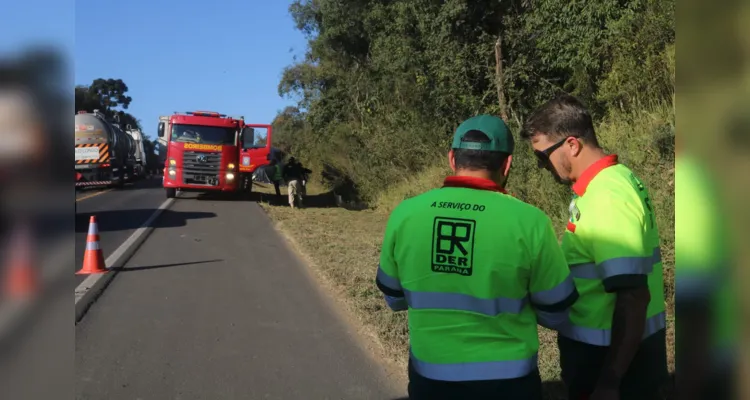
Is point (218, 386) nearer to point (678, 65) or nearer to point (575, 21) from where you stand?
point (678, 65)

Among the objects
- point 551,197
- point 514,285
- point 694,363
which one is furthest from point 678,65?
point 551,197

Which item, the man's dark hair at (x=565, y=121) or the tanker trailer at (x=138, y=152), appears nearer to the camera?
the man's dark hair at (x=565, y=121)

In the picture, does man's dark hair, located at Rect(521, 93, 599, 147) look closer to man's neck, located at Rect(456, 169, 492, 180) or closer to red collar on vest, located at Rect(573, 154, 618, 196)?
red collar on vest, located at Rect(573, 154, 618, 196)

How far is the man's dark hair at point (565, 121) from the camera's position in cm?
231

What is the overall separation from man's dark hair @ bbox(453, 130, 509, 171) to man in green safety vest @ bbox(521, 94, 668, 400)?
0.37 meters

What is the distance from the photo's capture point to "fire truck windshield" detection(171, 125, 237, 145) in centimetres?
2117

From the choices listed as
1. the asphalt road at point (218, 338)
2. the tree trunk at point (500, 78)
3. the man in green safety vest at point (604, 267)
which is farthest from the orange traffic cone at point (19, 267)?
the tree trunk at point (500, 78)

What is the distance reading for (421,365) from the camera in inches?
84.6

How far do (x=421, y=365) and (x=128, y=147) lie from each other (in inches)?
1279

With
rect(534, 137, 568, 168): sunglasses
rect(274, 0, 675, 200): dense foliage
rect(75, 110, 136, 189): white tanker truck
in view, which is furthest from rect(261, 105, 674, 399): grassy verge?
rect(75, 110, 136, 189): white tanker truck

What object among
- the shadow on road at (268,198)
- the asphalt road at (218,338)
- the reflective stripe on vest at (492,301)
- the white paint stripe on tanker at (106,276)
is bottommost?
the asphalt road at (218,338)

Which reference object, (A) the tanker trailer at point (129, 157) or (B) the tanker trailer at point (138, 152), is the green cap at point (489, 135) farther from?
(B) the tanker trailer at point (138, 152)

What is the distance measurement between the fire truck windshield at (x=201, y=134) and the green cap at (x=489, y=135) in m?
20.1

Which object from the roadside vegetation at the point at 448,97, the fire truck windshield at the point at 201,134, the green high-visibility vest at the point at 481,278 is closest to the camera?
the green high-visibility vest at the point at 481,278
